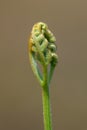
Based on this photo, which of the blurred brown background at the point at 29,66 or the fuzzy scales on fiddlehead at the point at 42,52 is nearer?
the fuzzy scales on fiddlehead at the point at 42,52

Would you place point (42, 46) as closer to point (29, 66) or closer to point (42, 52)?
point (42, 52)

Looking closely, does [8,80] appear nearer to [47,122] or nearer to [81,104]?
[81,104]

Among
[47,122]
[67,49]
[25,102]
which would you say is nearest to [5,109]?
[25,102]

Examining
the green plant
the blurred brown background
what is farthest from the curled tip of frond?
the blurred brown background

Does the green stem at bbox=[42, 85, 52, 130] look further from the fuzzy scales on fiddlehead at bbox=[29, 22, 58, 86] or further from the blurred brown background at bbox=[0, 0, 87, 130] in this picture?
the blurred brown background at bbox=[0, 0, 87, 130]

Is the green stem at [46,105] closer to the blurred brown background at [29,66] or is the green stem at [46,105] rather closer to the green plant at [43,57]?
the green plant at [43,57]

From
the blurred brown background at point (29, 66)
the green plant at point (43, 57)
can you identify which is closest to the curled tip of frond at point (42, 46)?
the green plant at point (43, 57)

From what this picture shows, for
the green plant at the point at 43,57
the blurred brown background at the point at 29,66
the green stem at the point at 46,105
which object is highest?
the blurred brown background at the point at 29,66
